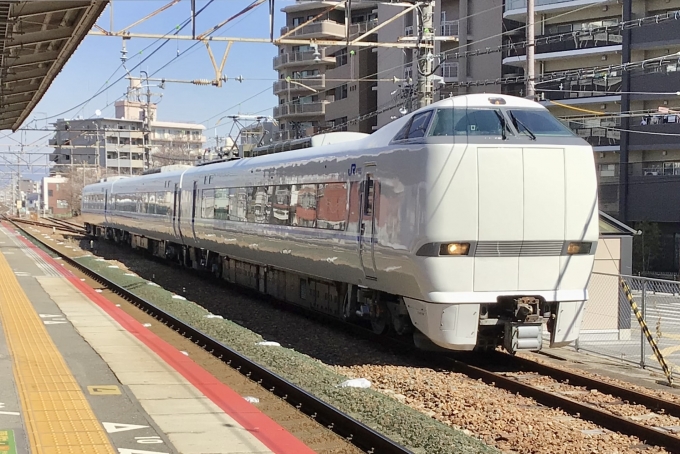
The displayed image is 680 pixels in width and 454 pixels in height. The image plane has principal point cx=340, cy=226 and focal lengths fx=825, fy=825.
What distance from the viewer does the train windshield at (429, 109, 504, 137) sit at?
10.6 m

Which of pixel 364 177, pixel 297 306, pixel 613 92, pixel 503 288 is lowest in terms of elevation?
pixel 297 306

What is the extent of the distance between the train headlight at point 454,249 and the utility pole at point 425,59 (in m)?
6.09

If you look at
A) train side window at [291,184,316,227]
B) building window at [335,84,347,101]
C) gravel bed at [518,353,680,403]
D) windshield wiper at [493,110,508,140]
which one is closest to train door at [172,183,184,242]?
train side window at [291,184,316,227]

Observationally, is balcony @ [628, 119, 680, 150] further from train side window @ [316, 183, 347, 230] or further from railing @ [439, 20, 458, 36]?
train side window @ [316, 183, 347, 230]

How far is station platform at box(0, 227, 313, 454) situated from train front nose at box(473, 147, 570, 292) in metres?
3.66

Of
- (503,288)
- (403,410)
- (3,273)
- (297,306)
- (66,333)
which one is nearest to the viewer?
(403,410)

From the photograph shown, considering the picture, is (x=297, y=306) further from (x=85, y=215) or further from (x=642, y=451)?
(x=85, y=215)

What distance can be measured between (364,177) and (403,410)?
4516mm

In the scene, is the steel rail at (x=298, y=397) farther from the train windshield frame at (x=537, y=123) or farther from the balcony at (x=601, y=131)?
the balcony at (x=601, y=131)

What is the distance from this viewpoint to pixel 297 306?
59.7 feet

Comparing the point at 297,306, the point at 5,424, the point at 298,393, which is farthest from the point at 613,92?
the point at 5,424

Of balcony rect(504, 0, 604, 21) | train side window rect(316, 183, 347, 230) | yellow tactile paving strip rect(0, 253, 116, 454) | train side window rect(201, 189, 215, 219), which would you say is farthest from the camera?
balcony rect(504, 0, 604, 21)

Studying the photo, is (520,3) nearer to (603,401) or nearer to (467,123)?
(467,123)

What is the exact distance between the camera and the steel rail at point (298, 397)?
720 centimetres
